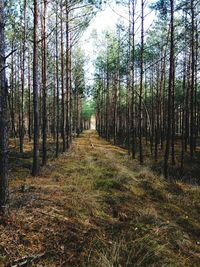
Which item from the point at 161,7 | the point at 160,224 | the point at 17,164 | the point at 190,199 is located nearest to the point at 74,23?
the point at 161,7

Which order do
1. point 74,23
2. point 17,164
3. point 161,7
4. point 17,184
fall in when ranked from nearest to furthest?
point 17,184 < point 17,164 < point 161,7 < point 74,23

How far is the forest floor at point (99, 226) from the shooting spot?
4.55 m

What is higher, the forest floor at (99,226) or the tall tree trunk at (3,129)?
the tall tree trunk at (3,129)

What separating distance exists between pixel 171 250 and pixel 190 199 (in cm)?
414

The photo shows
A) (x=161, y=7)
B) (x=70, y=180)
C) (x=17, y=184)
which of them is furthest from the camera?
(x=161, y=7)

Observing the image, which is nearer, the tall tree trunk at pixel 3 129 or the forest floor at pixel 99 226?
the forest floor at pixel 99 226

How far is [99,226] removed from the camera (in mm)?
5801

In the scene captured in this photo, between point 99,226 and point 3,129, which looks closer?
point 3,129

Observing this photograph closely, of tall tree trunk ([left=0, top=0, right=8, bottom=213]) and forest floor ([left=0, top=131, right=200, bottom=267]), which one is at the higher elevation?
tall tree trunk ([left=0, top=0, right=8, bottom=213])

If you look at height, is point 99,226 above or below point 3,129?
below

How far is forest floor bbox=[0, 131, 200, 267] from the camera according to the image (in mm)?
4555

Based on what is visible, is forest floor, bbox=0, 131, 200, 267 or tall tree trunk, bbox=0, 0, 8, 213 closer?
forest floor, bbox=0, 131, 200, 267

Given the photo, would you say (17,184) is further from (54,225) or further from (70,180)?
(54,225)

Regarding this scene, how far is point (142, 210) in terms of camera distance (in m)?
6.94
